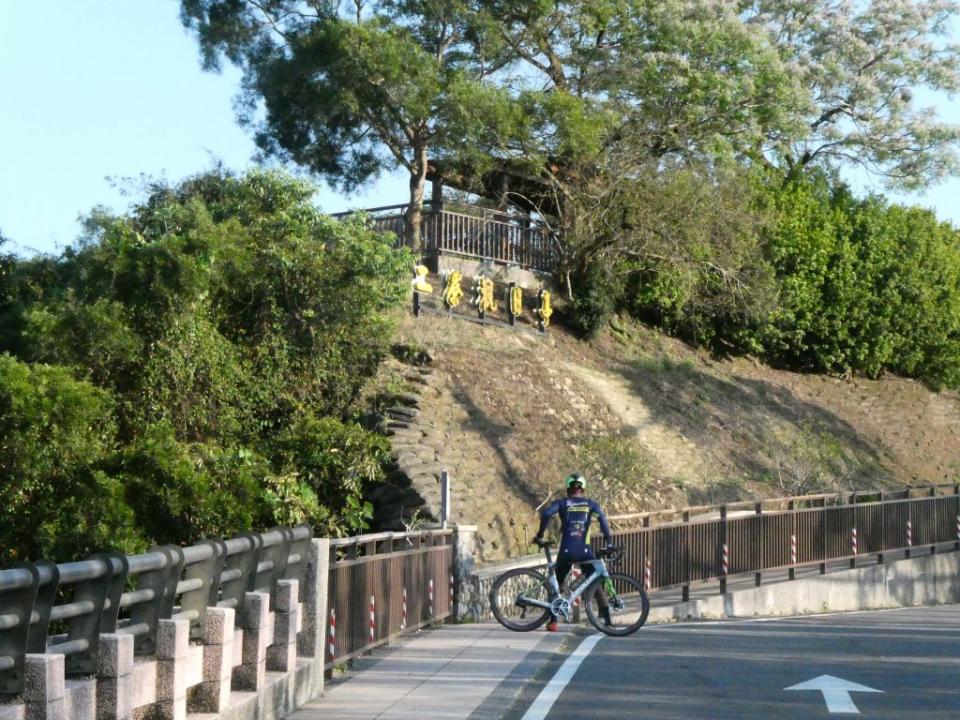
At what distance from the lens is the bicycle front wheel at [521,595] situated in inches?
661

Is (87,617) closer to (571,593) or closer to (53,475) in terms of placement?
(571,593)

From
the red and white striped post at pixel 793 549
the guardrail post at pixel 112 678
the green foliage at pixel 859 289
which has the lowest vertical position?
the red and white striped post at pixel 793 549

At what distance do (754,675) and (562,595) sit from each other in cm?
414

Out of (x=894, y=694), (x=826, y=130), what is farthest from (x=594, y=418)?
(x=894, y=694)

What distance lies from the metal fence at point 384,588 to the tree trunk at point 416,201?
1668 cm

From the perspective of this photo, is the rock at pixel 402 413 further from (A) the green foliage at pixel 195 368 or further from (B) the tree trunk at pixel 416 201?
(B) the tree trunk at pixel 416 201

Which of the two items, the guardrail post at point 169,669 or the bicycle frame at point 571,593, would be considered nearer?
the guardrail post at point 169,669

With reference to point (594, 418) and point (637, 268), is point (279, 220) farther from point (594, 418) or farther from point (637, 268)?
point (637, 268)

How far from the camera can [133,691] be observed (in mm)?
7598

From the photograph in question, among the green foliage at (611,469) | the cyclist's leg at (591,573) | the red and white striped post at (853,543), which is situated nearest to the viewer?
the cyclist's leg at (591,573)

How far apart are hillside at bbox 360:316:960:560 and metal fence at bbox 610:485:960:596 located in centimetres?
262

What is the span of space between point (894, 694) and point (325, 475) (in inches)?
634

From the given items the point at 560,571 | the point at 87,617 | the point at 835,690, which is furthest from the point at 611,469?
the point at 87,617

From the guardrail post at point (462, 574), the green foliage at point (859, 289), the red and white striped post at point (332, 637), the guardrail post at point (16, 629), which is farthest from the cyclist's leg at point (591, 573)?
the green foliage at point (859, 289)
